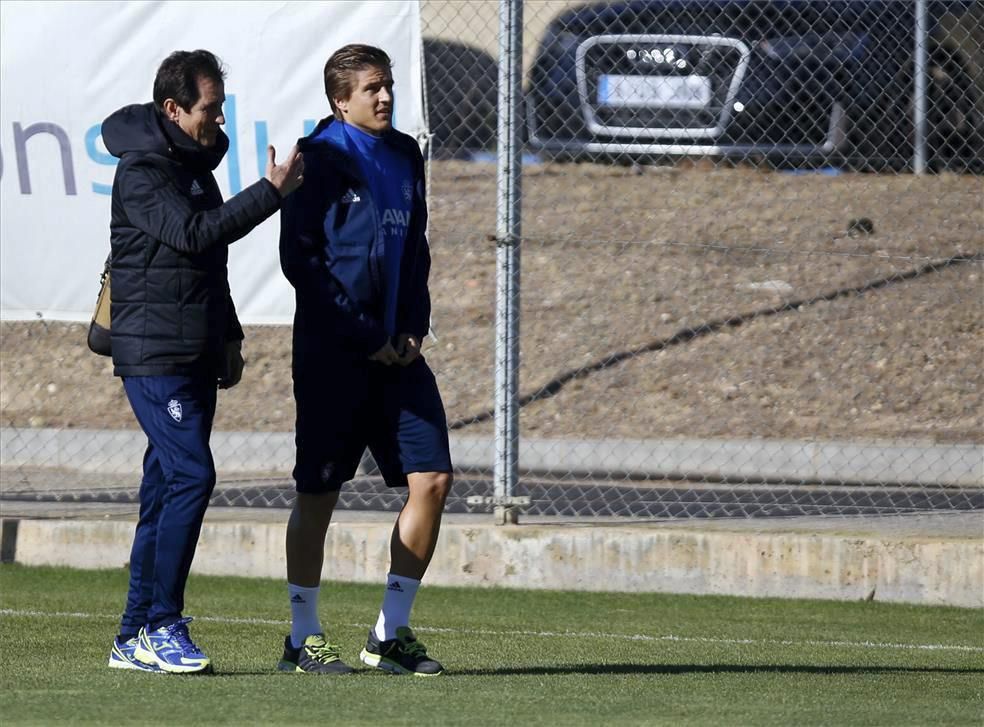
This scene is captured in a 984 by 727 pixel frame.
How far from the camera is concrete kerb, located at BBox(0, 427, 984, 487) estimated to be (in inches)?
403

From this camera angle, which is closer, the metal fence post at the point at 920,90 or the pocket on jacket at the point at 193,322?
the pocket on jacket at the point at 193,322

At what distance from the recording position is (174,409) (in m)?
5.37

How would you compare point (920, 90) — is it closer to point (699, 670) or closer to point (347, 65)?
point (699, 670)

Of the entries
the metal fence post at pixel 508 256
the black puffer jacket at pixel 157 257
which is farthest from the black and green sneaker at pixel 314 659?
the metal fence post at pixel 508 256

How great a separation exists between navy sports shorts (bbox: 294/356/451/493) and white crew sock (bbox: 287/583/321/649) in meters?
0.33

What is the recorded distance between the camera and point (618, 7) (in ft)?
38.8

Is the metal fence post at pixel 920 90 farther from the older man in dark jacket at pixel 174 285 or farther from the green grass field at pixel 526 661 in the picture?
the older man in dark jacket at pixel 174 285

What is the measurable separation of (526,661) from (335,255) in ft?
5.14

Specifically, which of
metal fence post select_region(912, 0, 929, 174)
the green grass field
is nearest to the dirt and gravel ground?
metal fence post select_region(912, 0, 929, 174)

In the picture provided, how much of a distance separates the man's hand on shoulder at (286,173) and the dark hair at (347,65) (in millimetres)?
342

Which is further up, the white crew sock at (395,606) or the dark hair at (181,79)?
the dark hair at (181,79)

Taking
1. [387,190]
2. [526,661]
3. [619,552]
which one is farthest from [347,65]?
[619,552]

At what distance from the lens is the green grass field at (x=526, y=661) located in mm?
4902

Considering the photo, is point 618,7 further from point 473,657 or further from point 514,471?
point 473,657
